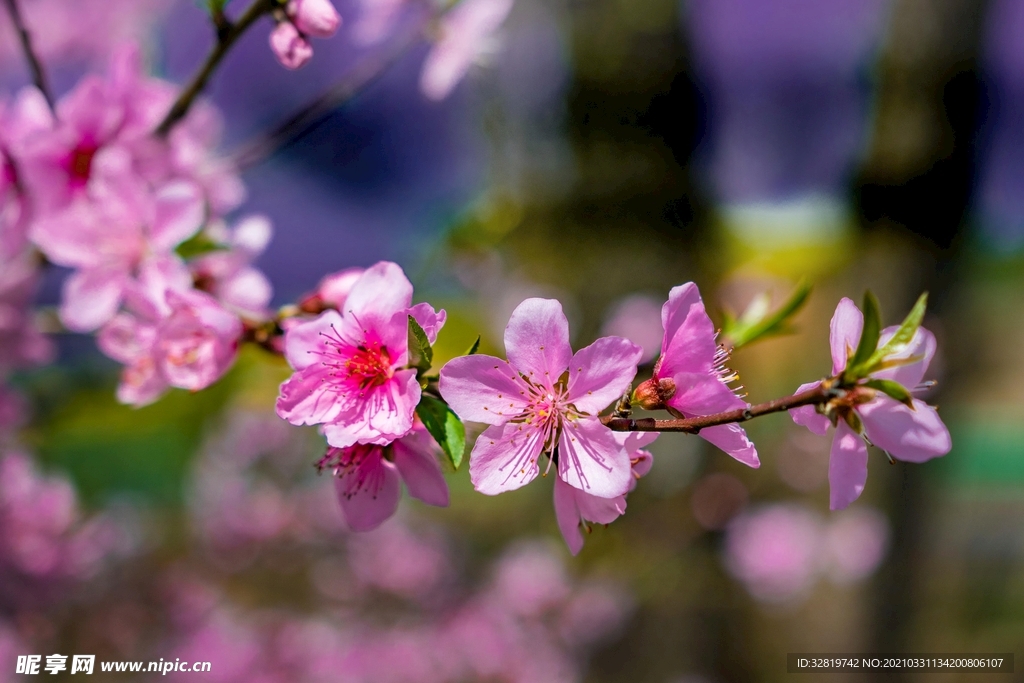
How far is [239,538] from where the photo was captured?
2869 millimetres

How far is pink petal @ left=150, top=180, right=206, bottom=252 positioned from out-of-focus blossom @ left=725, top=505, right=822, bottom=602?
2022mm

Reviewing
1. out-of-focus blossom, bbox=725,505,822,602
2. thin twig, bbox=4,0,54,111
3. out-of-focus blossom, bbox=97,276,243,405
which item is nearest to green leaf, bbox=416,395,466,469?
out-of-focus blossom, bbox=97,276,243,405

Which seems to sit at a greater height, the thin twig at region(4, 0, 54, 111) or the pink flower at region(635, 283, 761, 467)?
the thin twig at region(4, 0, 54, 111)

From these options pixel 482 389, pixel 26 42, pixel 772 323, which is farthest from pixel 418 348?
pixel 26 42

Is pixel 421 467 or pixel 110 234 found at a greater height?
pixel 110 234

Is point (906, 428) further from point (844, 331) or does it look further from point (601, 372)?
point (601, 372)

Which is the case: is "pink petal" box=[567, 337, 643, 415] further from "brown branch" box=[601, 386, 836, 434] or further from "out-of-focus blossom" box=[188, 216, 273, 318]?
"out-of-focus blossom" box=[188, 216, 273, 318]

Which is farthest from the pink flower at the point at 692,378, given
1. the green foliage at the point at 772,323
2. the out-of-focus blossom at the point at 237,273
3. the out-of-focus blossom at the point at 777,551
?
the out-of-focus blossom at the point at 777,551

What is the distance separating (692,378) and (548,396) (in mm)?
100

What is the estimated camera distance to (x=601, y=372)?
17.5 inches

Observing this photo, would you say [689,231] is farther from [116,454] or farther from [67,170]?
[116,454]

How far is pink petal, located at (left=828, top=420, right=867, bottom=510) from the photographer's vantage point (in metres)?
0.46

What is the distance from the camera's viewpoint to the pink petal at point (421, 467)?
1.62ft

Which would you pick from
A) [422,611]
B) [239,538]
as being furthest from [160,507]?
[422,611]
